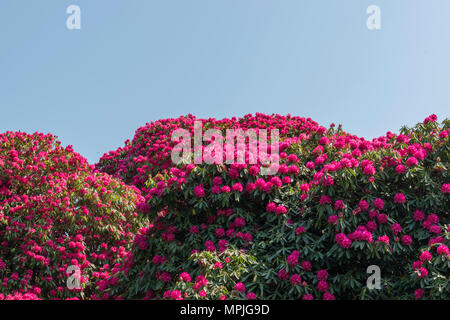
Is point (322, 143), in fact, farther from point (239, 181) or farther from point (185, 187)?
point (185, 187)

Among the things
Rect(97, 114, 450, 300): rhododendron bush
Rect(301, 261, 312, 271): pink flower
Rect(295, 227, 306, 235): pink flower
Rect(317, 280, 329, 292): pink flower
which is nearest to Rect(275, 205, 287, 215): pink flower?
Rect(97, 114, 450, 300): rhododendron bush

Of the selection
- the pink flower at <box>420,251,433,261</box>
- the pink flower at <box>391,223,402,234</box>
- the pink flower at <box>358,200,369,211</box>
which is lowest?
the pink flower at <box>420,251,433,261</box>

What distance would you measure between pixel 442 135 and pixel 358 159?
118 cm

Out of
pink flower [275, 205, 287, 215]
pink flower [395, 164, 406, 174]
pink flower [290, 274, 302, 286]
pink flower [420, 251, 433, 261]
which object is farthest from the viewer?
pink flower [275, 205, 287, 215]

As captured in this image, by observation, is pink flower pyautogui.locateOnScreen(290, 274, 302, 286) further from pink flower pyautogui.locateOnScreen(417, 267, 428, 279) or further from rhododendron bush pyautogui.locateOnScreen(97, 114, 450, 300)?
pink flower pyautogui.locateOnScreen(417, 267, 428, 279)

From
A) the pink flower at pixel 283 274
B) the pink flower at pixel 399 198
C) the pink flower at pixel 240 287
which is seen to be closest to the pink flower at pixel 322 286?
the pink flower at pixel 283 274

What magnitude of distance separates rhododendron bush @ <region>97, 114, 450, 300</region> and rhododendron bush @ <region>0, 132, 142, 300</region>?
5.11 feet

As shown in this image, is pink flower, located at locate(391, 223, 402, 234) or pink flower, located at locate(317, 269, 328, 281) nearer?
pink flower, located at locate(317, 269, 328, 281)

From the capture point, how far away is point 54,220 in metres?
7.92

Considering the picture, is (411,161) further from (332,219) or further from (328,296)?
(328,296)

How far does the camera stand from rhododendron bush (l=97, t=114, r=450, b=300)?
15.5ft

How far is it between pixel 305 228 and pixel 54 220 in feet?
16.7
